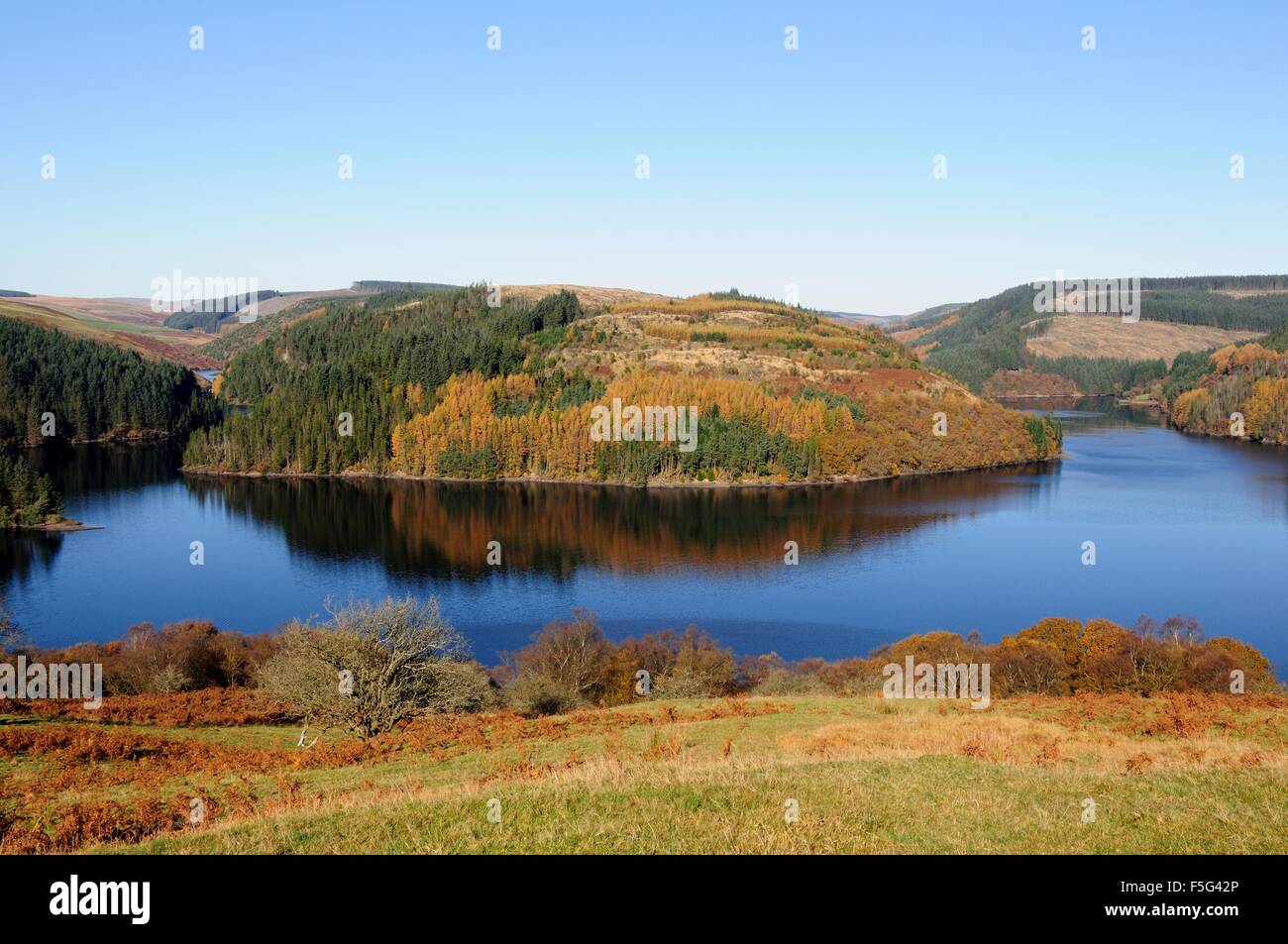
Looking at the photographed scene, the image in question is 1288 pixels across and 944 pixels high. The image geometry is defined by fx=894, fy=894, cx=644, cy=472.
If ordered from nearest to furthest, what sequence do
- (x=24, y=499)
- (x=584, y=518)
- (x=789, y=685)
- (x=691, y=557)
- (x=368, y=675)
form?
(x=368, y=675) → (x=789, y=685) → (x=691, y=557) → (x=24, y=499) → (x=584, y=518)

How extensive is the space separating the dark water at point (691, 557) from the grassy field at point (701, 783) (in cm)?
3849

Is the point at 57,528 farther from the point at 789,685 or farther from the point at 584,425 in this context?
the point at 789,685

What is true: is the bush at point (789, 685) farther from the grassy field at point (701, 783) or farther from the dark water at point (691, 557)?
the dark water at point (691, 557)

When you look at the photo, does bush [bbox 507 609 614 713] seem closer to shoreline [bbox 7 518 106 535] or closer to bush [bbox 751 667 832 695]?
bush [bbox 751 667 832 695]

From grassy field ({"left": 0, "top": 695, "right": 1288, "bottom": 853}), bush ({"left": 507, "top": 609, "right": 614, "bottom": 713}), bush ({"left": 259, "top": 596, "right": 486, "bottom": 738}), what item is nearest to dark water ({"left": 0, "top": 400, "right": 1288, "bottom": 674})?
bush ({"left": 507, "top": 609, "right": 614, "bottom": 713})

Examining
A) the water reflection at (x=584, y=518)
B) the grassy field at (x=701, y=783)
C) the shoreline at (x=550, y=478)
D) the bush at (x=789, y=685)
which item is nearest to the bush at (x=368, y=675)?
the grassy field at (x=701, y=783)

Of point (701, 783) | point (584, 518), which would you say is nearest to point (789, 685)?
point (701, 783)

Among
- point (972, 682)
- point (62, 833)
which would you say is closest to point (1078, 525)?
point (972, 682)

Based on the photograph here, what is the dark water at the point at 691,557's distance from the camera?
77.9m

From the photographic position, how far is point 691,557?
99.9m

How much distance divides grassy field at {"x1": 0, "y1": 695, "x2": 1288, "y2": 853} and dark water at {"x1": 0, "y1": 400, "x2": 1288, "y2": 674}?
126ft

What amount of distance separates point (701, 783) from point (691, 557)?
82.8 meters

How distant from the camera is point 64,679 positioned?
46.3 m
